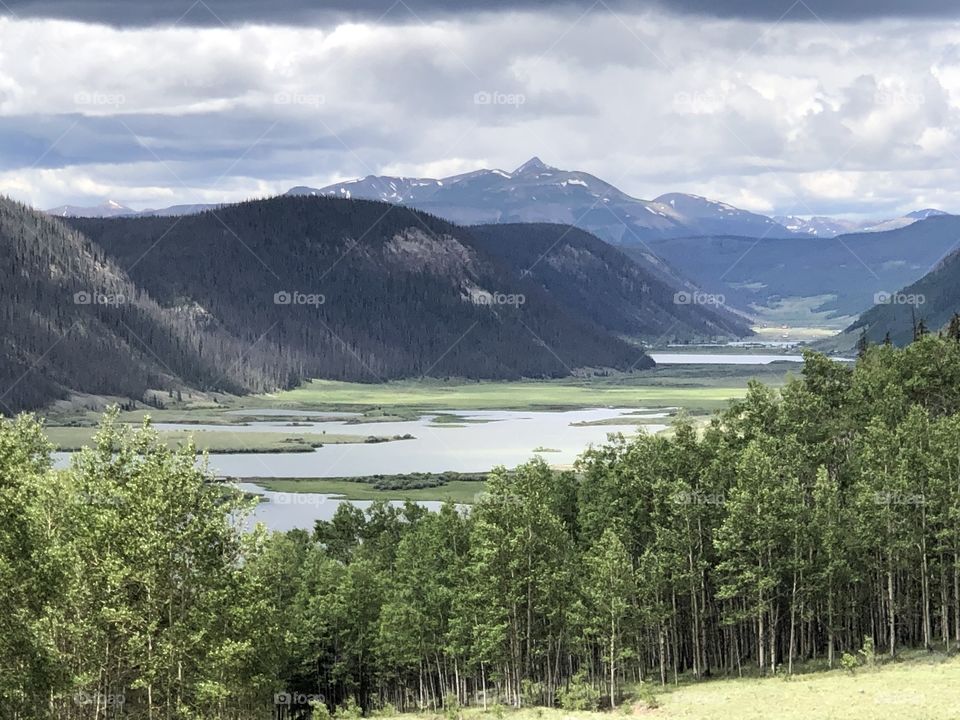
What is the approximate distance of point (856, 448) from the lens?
8356 centimetres

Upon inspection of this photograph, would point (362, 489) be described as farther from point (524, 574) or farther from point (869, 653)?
point (869, 653)

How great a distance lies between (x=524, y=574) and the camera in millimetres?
68688

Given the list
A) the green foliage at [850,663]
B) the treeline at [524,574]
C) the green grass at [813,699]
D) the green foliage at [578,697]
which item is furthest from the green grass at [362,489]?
the green foliage at [850,663]

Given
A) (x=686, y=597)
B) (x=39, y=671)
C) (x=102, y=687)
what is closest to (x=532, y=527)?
(x=686, y=597)

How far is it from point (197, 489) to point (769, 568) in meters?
33.1

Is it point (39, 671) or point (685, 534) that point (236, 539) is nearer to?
point (39, 671)

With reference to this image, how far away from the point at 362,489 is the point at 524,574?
9069 centimetres

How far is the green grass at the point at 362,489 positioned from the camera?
14875cm

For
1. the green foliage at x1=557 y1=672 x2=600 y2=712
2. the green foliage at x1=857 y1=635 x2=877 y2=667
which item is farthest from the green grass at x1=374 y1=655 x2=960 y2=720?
the green foliage at x1=557 y1=672 x2=600 y2=712

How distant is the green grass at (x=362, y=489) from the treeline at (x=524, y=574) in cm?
5240

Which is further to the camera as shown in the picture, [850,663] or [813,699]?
[850,663]

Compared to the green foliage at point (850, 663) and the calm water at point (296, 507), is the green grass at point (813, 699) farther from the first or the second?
the calm water at point (296, 507)

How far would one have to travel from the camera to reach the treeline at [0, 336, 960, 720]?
4738 centimetres

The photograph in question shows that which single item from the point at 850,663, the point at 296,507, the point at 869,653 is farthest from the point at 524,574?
the point at 296,507
